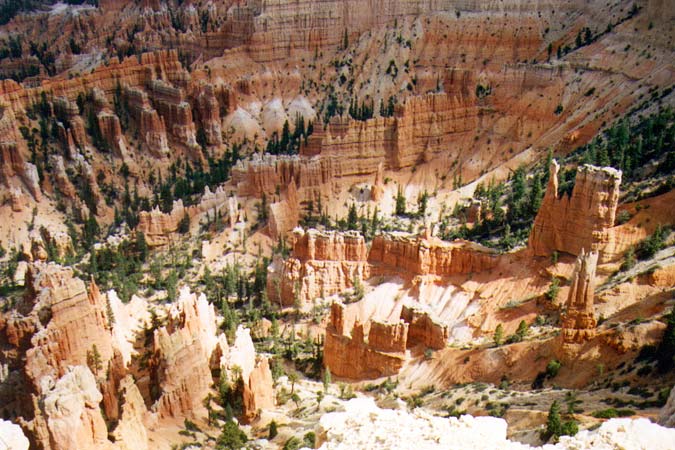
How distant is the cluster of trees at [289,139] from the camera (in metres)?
84.3

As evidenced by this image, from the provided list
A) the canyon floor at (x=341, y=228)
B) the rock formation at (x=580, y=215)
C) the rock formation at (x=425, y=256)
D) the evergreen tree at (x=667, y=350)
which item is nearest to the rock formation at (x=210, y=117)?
the canyon floor at (x=341, y=228)

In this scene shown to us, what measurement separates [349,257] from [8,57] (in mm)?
95595

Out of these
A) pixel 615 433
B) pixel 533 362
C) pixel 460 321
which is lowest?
pixel 460 321

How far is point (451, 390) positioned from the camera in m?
33.8

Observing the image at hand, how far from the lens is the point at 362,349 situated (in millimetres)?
40938

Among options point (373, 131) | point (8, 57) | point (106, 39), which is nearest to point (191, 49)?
point (106, 39)

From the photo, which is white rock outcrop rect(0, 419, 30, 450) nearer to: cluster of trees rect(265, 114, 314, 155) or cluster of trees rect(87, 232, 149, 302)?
cluster of trees rect(87, 232, 149, 302)

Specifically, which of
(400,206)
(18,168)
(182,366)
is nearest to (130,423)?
(182,366)

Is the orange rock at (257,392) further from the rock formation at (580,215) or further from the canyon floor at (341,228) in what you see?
the rock formation at (580,215)

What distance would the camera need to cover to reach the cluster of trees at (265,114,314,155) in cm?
8431

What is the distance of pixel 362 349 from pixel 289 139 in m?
52.8

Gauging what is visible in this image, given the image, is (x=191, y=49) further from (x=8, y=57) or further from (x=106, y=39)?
(x=8, y=57)

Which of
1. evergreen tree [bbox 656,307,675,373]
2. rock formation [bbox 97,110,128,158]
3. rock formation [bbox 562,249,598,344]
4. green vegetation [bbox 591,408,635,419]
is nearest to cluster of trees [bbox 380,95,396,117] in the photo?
rock formation [bbox 97,110,128,158]

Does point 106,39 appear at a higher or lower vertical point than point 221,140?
higher
